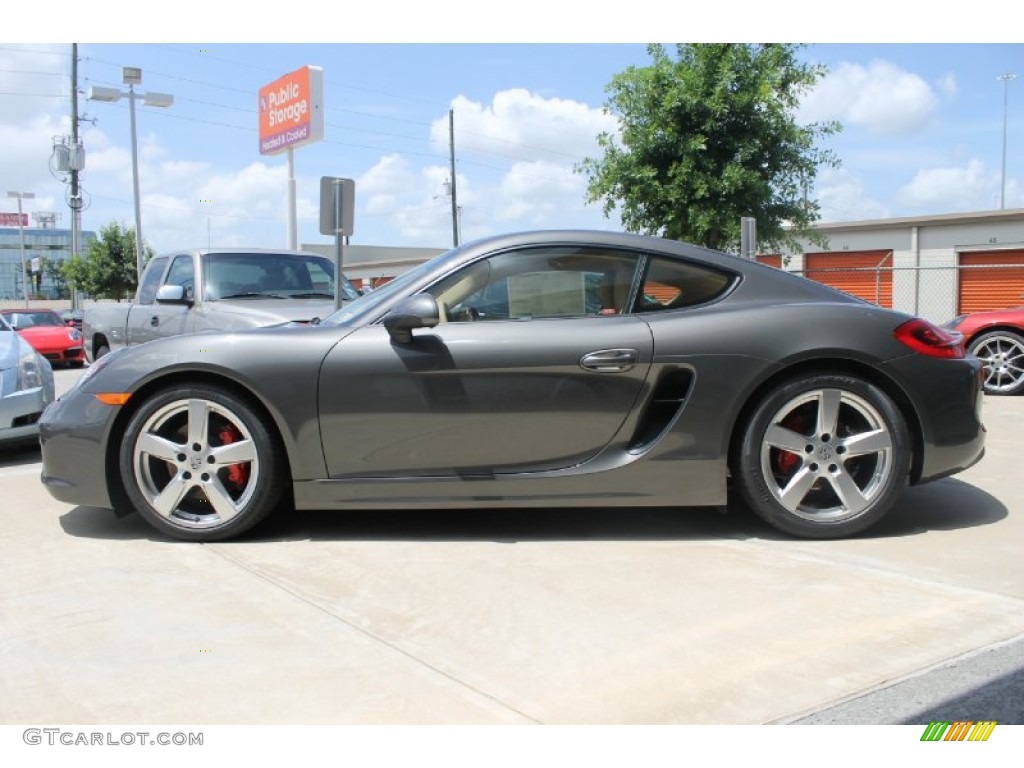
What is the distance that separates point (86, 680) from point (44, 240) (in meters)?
140

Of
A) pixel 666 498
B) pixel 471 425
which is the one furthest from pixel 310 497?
pixel 666 498

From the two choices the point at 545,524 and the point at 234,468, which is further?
the point at 545,524

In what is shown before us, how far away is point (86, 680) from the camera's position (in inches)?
102

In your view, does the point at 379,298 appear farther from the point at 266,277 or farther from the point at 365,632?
the point at 266,277

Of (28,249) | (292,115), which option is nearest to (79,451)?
(292,115)

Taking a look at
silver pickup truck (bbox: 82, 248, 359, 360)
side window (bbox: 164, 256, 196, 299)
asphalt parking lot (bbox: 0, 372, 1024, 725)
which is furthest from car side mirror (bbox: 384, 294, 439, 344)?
side window (bbox: 164, 256, 196, 299)

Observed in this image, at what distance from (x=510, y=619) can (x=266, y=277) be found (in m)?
5.92

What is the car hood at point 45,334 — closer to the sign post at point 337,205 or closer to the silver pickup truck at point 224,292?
the silver pickup truck at point 224,292

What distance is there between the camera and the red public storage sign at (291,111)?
24734mm

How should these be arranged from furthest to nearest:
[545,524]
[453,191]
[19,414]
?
[453,191] → [19,414] → [545,524]

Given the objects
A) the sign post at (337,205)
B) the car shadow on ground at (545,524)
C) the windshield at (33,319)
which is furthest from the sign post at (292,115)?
the car shadow on ground at (545,524)

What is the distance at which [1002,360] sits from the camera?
30.7 feet

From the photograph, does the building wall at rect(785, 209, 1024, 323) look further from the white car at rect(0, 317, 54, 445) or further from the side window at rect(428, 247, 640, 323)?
the side window at rect(428, 247, 640, 323)
